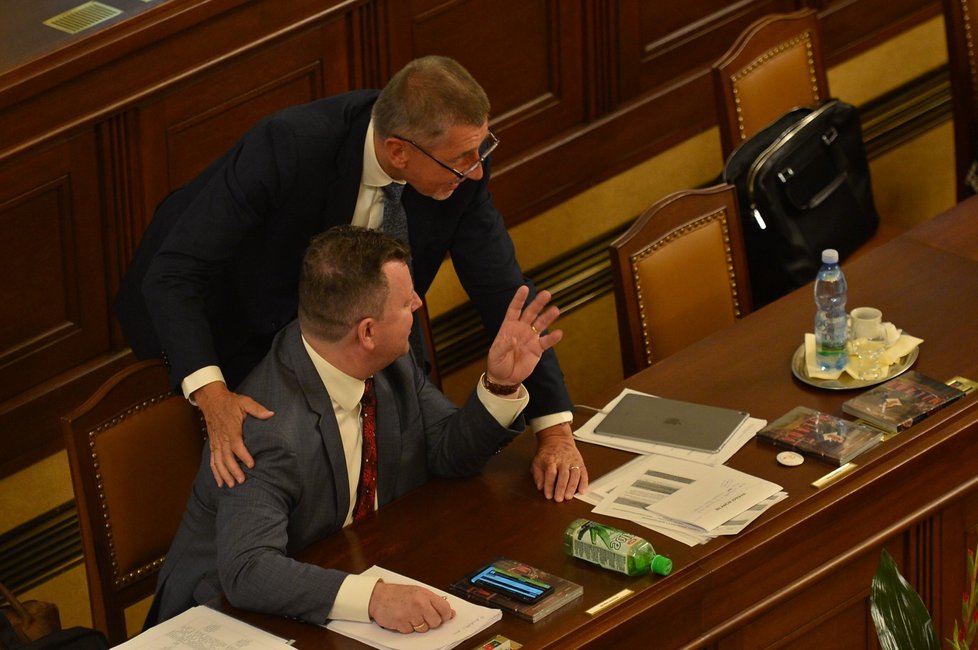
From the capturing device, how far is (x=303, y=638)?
263cm

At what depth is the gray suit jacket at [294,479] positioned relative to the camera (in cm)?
267

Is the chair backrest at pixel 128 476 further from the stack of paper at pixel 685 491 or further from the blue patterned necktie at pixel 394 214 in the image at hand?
the stack of paper at pixel 685 491

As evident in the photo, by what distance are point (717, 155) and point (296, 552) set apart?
2.57 m

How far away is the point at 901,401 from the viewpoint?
3.16 meters

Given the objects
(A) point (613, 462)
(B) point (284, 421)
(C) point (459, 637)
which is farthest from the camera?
(A) point (613, 462)

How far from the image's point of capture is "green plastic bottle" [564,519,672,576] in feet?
8.88

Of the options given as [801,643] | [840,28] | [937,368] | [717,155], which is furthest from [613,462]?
[840,28]

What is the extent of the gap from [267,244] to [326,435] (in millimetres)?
521

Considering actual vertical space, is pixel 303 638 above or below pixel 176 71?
below

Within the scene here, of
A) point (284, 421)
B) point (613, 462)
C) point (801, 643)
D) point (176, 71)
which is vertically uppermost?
point (176, 71)

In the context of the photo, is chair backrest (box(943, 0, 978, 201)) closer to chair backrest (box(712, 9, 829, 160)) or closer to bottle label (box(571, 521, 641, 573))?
chair backrest (box(712, 9, 829, 160))

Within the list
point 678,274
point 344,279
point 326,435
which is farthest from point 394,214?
point 678,274

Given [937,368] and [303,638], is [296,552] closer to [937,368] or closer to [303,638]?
[303,638]

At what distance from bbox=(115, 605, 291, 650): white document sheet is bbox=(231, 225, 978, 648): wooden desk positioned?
0.04m
